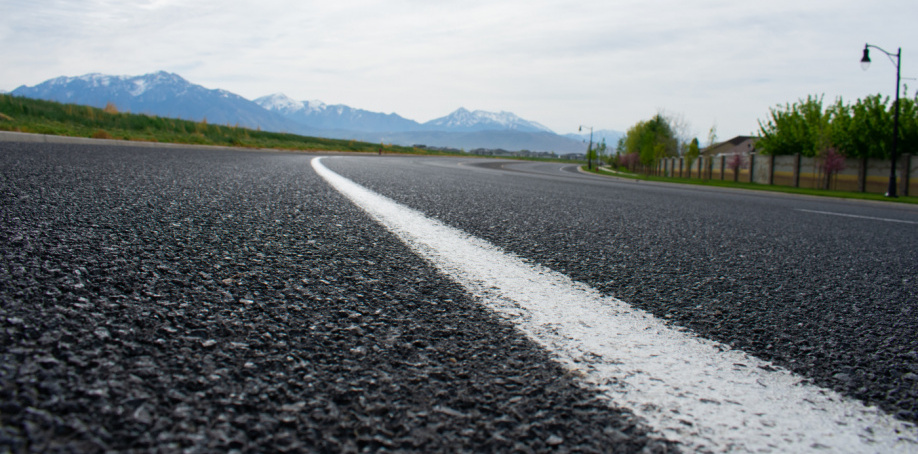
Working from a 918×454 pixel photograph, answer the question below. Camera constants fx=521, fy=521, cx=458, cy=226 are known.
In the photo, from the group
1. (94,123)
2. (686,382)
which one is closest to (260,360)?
(686,382)

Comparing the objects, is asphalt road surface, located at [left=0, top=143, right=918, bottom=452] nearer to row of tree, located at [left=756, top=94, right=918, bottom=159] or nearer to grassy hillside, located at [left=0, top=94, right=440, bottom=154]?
grassy hillside, located at [left=0, top=94, right=440, bottom=154]

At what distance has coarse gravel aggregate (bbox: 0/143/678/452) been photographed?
81 cm

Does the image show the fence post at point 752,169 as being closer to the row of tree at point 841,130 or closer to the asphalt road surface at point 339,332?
the row of tree at point 841,130

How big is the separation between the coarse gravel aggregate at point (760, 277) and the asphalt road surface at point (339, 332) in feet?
0.04

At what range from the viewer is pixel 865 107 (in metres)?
31.0

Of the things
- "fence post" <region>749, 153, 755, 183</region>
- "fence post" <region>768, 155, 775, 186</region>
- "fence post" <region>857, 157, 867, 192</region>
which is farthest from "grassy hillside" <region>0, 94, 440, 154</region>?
"fence post" <region>857, 157, 867, 192</region>

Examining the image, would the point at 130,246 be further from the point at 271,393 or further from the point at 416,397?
the point at 416,397

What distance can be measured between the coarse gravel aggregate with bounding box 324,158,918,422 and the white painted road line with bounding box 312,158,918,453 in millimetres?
96

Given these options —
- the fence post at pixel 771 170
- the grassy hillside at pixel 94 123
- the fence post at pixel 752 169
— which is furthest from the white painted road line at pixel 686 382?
the fence post at pixel 752 169

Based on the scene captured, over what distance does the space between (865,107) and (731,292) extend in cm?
3779

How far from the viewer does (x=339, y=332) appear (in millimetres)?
1260

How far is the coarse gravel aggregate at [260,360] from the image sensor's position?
81 centimetres

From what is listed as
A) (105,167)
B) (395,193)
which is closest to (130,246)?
(395,193)

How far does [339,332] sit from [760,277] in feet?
6.28
